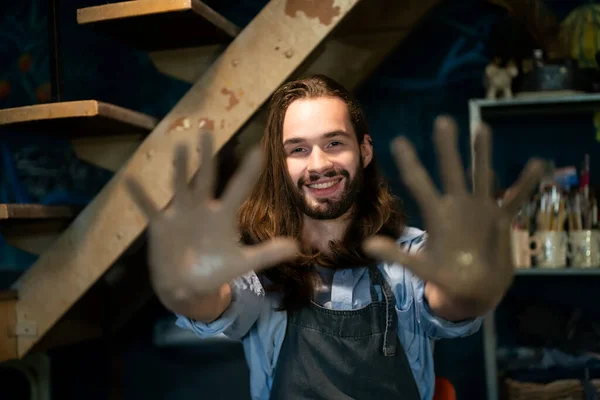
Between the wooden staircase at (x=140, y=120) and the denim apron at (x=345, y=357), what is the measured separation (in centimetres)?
54

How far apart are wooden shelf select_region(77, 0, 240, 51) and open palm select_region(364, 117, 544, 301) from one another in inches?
33.4

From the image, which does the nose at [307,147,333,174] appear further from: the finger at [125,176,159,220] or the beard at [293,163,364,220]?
the finger at [125,176,159,220]

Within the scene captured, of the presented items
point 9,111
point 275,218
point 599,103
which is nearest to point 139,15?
point 9,111

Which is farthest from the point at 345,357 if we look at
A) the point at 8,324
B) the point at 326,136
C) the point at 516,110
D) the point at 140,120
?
the point at 516,110

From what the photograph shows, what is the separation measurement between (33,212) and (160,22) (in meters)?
0.60

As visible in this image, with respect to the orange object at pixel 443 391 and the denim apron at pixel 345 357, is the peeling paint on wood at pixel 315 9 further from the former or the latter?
the orange object at pixel 443 391

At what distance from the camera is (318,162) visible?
1.24 metres

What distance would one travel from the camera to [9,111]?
1.55 m

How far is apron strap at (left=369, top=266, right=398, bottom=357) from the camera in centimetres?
130

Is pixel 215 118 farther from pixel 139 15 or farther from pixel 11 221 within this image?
pixel 11 221

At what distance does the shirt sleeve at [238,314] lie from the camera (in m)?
1.15

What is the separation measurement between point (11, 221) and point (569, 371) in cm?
174

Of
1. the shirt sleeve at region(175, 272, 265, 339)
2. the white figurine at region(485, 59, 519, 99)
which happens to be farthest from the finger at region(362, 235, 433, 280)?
the white figurine at region(485, 59, 519, 99)

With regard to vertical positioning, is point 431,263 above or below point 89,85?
below
